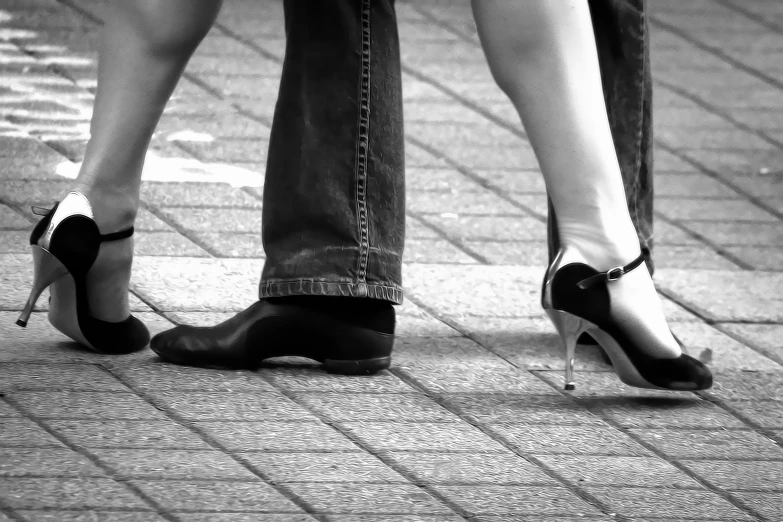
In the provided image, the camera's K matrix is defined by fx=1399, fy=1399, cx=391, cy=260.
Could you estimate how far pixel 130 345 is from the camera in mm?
2750

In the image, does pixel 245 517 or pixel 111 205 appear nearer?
pixel 245 517

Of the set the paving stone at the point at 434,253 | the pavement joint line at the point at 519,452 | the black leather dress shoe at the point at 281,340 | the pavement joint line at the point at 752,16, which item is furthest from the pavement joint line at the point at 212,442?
the pavement joint line at the point at 752,16

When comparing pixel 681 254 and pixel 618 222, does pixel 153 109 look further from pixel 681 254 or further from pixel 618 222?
pixel 681 254

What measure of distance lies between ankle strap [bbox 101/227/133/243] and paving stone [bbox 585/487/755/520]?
1051 millimetres

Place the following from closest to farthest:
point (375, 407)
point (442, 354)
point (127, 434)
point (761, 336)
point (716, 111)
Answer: point (127, 434) < point (375, 407) < point (442, 354) < point (761, 336) < point (716, 111)

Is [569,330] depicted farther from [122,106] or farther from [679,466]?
[122,106]

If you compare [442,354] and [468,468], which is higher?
[442,354]

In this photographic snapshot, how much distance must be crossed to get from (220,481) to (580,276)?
82 centimetres

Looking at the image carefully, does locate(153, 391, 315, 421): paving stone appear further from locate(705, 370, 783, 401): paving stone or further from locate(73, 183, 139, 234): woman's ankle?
locate(705, 370, 783, 401): paving stone

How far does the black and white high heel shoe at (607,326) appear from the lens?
2.60 m

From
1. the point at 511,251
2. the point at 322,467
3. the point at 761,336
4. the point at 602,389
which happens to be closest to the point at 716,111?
the point at 511,251

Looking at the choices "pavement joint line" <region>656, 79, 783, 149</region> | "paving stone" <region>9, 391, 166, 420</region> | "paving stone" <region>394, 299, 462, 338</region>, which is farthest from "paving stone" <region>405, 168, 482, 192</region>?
"paving stone" <region>9, 391, 166, 420</region>

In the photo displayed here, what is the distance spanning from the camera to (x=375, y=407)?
2.54 metres

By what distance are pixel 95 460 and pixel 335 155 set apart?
31.7 inches
